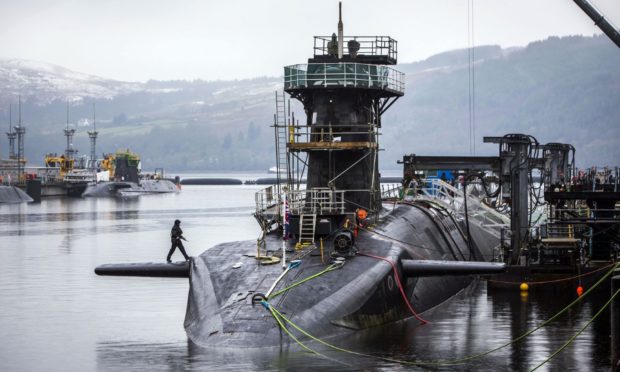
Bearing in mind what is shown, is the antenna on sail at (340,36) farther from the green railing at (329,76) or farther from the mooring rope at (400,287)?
the mooring rope at (400,287)

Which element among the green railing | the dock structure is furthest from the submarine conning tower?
the dock structure

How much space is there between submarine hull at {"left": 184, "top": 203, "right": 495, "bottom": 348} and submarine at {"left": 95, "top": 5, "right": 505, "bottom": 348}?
0.04 metres

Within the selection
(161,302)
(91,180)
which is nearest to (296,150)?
(161,302)

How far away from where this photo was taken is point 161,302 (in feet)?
141

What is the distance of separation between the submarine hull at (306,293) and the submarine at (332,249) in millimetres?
41

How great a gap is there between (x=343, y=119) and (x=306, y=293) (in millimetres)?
13741

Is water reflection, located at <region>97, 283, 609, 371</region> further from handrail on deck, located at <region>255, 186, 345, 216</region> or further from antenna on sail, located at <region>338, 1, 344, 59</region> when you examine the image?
antenna on sail, located at <region>338, 1, 344, 59</region>

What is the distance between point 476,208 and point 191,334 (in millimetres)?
39182

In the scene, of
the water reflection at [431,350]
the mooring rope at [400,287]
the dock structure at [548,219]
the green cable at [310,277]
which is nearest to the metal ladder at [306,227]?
the mooring rope at [400,287]

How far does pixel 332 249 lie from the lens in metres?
37.0

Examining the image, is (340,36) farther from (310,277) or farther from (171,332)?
(171,332)

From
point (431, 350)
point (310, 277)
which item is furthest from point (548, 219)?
point (310, 277)

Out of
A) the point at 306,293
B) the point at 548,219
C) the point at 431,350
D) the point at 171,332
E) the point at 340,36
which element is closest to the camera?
the point at 306,293

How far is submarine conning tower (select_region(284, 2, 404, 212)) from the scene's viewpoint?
4391 cm
